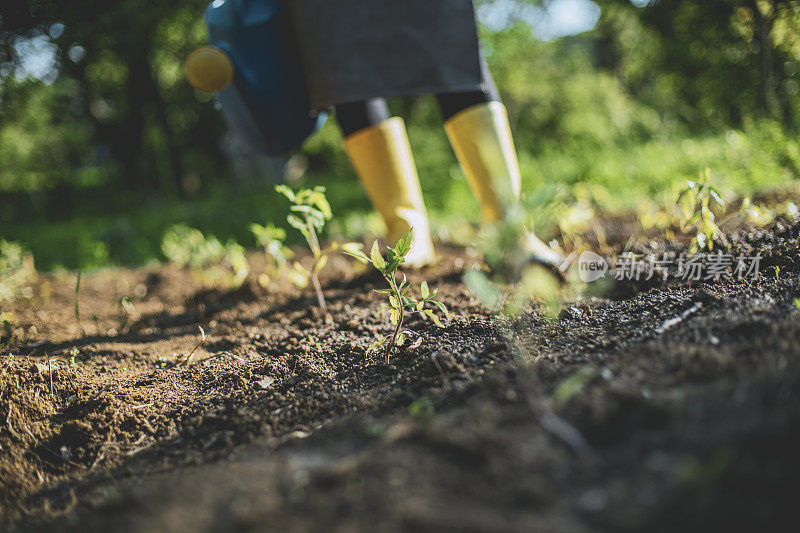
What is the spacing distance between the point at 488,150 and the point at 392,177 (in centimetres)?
36

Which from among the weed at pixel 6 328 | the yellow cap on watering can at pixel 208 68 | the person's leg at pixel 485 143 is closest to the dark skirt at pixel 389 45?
the person's leg at pixel 485 143

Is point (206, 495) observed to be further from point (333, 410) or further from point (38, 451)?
point (38, 451)

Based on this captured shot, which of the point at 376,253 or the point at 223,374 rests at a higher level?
the point at 376,253

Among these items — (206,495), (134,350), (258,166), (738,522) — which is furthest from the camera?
(258,166)

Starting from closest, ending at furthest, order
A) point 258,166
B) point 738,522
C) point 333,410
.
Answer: point 738,522 → point 333,410 → point 258,166

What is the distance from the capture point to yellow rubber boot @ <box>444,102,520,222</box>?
5.58 ft

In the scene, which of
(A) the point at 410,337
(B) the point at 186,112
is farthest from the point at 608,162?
(B) the point at 186,112

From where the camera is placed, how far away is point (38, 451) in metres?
1.08

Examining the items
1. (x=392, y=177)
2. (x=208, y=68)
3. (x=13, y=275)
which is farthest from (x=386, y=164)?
(x=13, y=275)

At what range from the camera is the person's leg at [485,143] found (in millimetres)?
1703

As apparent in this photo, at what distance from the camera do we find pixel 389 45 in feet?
5.79

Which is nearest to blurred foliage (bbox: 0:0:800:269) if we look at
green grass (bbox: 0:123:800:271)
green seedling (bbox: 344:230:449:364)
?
green grass (bbox: 0:123:800:271)

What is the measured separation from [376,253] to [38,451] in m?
0.85

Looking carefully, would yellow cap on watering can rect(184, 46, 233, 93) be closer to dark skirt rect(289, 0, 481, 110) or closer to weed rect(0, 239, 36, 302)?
dark skirt rect(289, 0, 481, 110)
